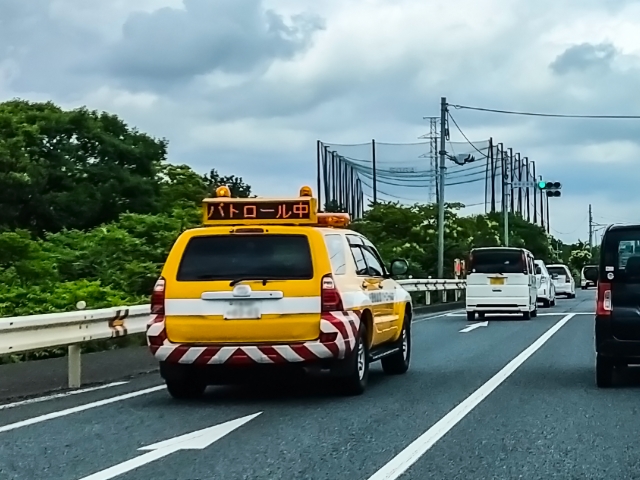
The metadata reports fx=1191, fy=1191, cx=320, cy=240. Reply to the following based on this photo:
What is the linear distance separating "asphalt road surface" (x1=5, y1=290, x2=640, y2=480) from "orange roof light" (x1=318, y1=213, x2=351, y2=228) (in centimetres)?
181

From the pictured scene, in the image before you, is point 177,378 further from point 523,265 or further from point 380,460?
point 523,265

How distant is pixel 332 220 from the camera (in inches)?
523

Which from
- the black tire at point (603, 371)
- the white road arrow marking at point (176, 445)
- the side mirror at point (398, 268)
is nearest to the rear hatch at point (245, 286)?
the white road arrow marking at point (176, 445)

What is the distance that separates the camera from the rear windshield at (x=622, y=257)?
12.8 meters

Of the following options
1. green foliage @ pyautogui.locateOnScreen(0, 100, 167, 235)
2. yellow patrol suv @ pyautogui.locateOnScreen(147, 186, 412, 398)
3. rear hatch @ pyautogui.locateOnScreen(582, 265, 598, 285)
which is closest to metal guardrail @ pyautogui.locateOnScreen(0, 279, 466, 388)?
yellow patrol suv @ pyautogui.locateOnScreen(147, 186, 412, 398)

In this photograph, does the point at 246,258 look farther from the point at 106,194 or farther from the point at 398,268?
the point at 106,194

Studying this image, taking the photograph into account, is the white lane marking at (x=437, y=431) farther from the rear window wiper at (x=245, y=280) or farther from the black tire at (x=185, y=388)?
the black tire at (x=185, y=388)

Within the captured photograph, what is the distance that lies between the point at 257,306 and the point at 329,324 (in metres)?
0.72

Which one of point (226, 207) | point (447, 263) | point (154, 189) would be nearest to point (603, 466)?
point (226, 207)

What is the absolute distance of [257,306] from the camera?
11.6 m

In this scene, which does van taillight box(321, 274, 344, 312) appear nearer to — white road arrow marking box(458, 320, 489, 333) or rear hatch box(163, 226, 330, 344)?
rear hatch box(163, 226, 330, 344)

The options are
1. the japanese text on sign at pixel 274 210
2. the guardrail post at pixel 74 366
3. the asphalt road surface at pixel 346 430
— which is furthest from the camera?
the guardrail post at pixel 74 366

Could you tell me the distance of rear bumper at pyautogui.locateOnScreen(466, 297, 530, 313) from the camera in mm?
30812

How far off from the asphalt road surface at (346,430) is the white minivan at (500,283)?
51.2ft
